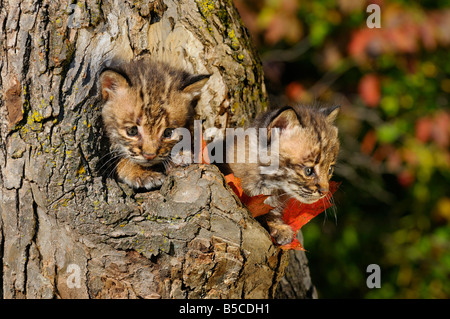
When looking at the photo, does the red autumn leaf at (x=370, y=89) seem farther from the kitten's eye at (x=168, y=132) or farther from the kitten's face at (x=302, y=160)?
the kitten's eye at (x=168, y=132)

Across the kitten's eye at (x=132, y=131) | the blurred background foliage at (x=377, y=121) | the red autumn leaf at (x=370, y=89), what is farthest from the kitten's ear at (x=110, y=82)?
the red autumn leaf at (x=370, y=89)

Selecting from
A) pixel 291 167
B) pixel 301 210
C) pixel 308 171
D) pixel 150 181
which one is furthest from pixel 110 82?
pixel 301 210

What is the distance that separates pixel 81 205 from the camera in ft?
8.23

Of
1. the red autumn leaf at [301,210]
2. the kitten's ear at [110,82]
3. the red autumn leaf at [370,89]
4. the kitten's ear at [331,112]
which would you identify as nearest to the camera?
the kitten's ear at [110,82]

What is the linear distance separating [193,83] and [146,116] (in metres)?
0.36

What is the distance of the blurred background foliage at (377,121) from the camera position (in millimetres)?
5246

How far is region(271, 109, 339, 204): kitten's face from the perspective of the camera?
2.98 meters

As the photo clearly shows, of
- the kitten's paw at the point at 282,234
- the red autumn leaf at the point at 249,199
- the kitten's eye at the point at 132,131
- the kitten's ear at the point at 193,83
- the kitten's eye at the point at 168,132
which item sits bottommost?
the kitten's paw at the point at 282,234

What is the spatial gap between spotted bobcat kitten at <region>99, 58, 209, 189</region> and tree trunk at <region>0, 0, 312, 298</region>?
218mm

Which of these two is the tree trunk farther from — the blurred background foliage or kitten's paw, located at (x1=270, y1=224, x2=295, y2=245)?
the blurred background foliage

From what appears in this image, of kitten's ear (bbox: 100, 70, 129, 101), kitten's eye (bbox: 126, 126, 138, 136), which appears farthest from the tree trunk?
kitten's eye (bbox: 126, 126, 138, 136)

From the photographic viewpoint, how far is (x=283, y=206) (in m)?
3.19

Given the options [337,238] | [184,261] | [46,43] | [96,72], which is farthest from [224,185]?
[337,238]

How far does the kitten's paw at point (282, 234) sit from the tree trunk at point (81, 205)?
0.81ft
